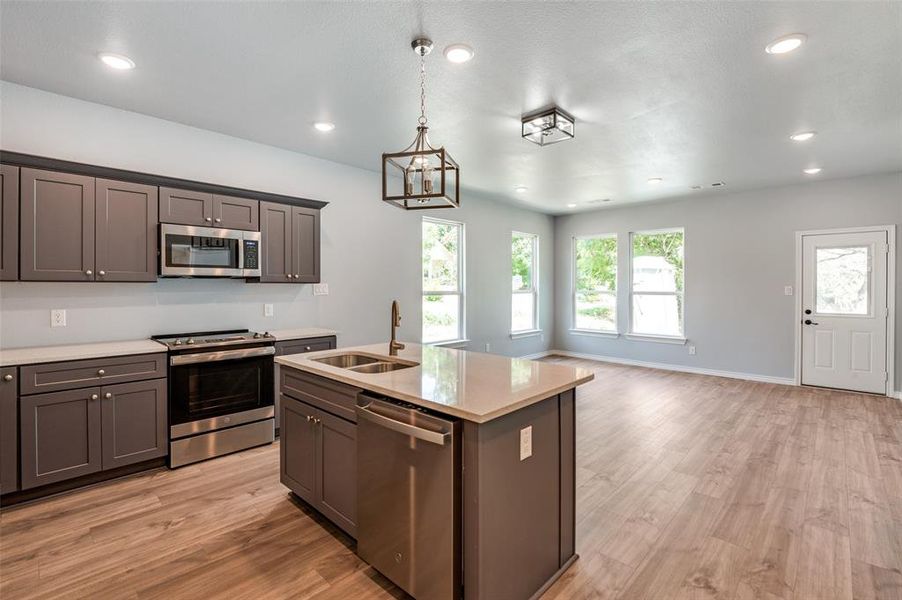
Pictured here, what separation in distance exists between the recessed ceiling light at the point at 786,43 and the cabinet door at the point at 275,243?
3.73m

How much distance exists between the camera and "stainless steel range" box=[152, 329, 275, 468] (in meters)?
3.16

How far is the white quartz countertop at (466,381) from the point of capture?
164 centimetres

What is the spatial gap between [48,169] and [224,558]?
2.71 m

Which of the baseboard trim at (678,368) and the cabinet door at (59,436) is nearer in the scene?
the cabinet door at (59,436)

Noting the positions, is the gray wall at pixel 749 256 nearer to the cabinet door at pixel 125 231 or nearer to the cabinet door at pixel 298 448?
the cabinet door at pixel 298 448

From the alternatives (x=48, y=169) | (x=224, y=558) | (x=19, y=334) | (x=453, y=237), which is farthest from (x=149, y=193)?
(x=453, y=237)

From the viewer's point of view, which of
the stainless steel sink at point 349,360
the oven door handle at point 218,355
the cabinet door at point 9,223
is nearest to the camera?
the cabinet door at point 9,223

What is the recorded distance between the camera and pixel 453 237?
20.6 ft

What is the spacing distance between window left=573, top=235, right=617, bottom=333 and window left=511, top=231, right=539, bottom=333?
80 centimetres

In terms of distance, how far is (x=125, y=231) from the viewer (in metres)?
3.13

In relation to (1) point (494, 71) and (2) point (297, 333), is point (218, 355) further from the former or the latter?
(1) point (494, 71)

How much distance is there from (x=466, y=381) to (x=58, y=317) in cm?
309

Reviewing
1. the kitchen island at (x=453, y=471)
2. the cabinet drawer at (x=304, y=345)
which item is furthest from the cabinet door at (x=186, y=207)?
the kitchen island at (x=453, y=471)

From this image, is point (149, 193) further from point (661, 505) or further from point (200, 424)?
point (661, 505)
